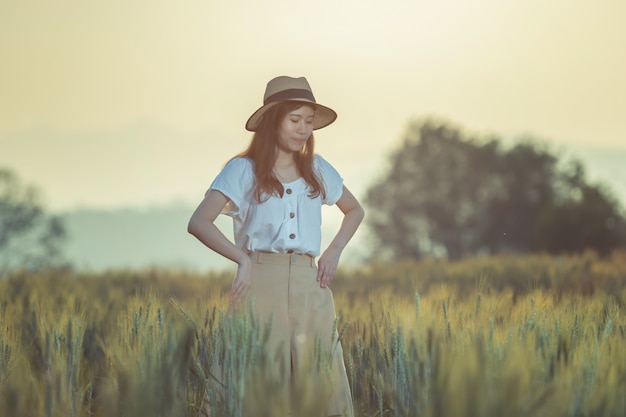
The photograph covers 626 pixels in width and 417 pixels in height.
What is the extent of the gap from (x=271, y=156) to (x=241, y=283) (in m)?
0.63

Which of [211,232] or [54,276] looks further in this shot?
[54,276]

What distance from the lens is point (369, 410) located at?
416 centimetres

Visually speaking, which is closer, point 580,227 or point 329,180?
point 329,180

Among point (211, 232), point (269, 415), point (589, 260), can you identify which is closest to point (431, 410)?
point (269, 415)

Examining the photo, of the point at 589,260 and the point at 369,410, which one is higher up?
the point at 589,260

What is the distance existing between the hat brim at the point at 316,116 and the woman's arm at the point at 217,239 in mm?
470

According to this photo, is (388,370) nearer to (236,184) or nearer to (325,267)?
(325,267)

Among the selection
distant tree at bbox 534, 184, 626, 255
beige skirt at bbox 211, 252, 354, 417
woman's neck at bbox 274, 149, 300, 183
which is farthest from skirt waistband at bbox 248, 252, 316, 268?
distant tree at bbox 534, 184, 626, 255

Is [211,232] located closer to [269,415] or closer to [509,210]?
[269,415]

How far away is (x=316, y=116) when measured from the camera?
4605mm

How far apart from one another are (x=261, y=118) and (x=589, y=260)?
12.2 m

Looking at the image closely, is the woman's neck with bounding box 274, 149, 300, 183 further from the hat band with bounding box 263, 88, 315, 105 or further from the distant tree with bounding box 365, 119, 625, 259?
the distant tree with bounding box 365, 119, 625, 259

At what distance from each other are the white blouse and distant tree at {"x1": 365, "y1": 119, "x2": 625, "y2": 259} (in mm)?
29669

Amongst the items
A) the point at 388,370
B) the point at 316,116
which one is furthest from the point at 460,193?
the point at 388,370
